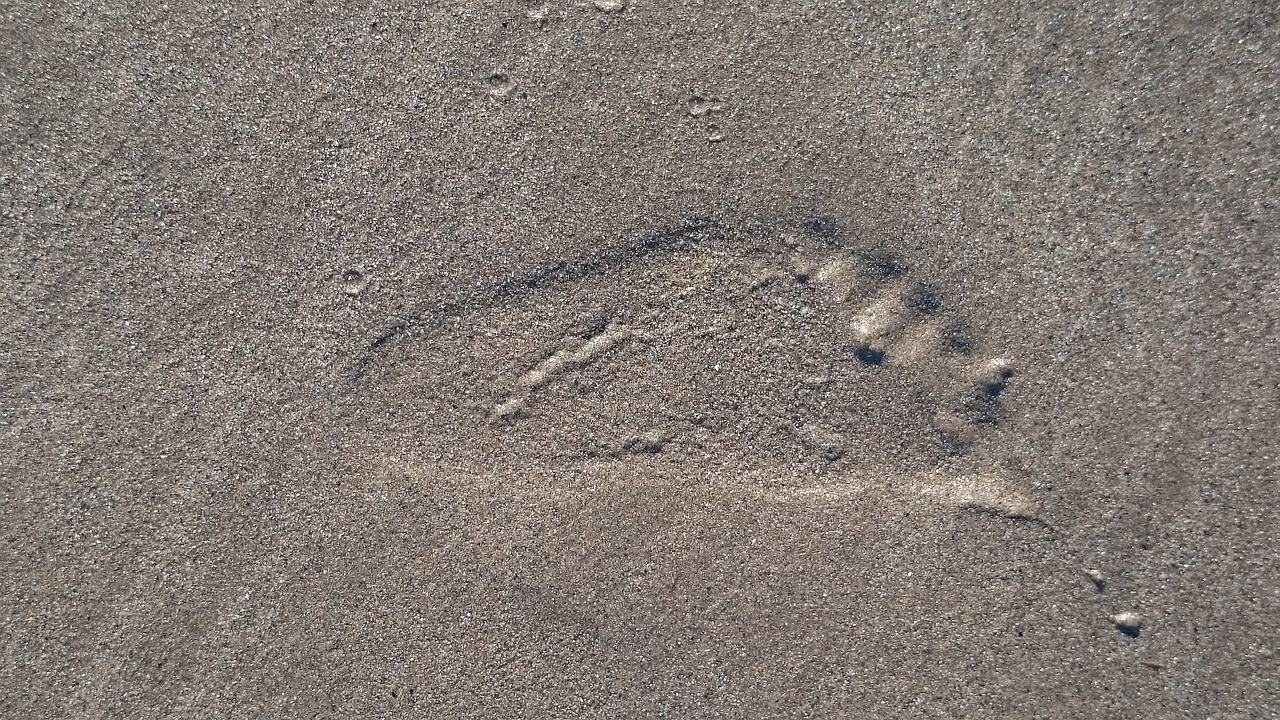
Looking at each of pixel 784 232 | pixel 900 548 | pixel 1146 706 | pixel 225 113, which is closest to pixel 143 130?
pixel 225 113

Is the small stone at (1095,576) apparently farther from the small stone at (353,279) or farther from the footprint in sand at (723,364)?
the small stone at (353,279)

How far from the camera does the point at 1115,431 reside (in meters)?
2.02

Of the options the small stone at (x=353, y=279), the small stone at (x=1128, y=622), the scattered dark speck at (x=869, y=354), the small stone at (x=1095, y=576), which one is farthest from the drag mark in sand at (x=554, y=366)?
the small stone at (x=1128, y=622)

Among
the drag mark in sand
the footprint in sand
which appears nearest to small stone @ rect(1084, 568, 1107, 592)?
the footprint in sand

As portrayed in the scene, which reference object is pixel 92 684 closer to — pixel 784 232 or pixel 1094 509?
pixel 784 232

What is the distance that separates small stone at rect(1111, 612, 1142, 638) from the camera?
6.66 feet

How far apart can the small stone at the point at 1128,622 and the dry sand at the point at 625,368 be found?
0.04 feet

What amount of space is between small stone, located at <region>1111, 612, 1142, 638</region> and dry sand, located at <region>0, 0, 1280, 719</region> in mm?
12

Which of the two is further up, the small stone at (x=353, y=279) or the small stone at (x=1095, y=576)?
the small stone at (x=353, y=279)

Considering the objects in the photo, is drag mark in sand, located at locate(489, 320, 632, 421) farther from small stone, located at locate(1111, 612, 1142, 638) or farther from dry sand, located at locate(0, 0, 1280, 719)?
small stone, located at locate(1111, 612, 1142, 638)

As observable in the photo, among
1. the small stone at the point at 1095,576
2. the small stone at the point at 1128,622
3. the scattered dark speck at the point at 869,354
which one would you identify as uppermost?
the scattered dark speck at the point at 869,354

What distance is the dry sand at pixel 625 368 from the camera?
1999 millimetres

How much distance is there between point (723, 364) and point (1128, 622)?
1577 millimetres

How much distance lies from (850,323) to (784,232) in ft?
1.21
